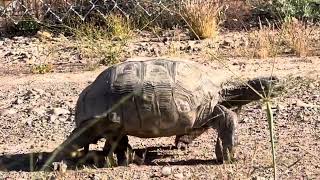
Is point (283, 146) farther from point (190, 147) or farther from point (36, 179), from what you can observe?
point (36, 179)

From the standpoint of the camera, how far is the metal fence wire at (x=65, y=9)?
12.4m

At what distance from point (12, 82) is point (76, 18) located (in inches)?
124

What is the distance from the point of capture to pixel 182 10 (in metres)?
12.0

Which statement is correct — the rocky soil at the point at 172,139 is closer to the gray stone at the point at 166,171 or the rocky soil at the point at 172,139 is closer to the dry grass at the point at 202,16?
the gray stone at the point at 166,171

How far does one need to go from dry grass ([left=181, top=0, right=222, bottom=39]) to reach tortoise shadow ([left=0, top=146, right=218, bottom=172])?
546cm

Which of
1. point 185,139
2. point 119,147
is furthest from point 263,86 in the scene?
point 119,147

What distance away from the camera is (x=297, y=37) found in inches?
399

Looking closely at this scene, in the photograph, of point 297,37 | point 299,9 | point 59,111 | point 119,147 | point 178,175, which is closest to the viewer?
point 178,175

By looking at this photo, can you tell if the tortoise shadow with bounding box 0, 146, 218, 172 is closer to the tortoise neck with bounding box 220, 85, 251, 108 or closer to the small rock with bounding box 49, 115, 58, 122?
the tortoise neck with bounding box 220, 85, 251, 108

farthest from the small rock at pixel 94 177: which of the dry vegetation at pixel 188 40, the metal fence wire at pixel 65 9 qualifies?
the metal fence wire at pixel 65 9

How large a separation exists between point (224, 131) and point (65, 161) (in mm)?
1134

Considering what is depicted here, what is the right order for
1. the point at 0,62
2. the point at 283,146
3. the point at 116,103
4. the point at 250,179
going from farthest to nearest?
1. the point at 0,62
2. the point at 283,146
3. the point at 116,103
4. the point at 250,179

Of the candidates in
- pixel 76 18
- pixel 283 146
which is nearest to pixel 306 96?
pixel 283 146

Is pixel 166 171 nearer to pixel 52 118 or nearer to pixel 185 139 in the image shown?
pixel 185 139
